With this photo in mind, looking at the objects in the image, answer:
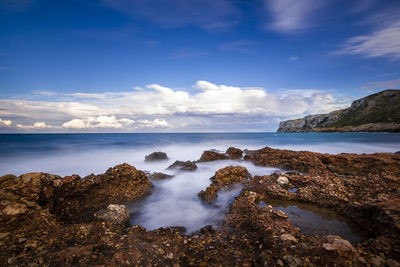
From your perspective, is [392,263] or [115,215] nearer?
[392,263]

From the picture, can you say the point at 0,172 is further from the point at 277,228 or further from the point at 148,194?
the point at 277,228

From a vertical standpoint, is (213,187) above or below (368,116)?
below

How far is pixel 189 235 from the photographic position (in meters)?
4.96

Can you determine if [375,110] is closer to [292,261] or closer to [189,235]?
[292,261]

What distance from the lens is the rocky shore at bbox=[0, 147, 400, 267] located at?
3.32m

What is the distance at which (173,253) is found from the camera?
12.8ft

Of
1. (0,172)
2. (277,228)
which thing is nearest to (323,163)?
(277,228)

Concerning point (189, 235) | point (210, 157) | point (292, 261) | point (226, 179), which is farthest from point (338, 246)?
point (210, 157)

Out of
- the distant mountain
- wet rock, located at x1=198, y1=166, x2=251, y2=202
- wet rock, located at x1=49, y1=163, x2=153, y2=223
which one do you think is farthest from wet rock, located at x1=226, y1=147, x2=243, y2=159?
the distant mountain

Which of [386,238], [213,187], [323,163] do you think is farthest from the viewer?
[323,163]

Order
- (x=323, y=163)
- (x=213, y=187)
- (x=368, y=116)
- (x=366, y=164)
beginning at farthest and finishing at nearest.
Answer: (x=368, y=116) < (x=323, y=163) < (x=366, y=164) < (x=213, y=187)

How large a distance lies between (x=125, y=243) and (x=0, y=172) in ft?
64.6

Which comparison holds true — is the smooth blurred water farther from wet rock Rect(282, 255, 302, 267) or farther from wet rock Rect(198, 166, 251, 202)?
wet rock Rect(282, 255, 302, 267)

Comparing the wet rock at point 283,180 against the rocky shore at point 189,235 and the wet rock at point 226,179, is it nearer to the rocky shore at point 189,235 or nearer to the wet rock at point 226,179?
the rocky shore at point 189,235
